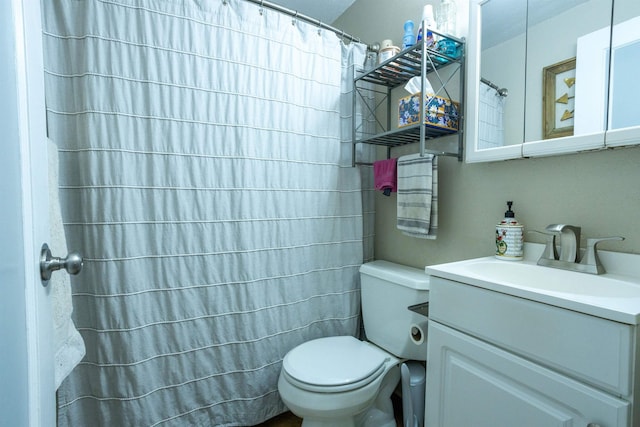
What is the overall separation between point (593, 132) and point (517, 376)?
735mm

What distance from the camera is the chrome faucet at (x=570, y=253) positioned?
90 centimetres

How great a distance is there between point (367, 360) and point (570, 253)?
32.9 inches

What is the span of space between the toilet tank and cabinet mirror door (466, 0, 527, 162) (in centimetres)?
58

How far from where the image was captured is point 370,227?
1.82 meters

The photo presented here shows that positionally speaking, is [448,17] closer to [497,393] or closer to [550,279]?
[550,279]

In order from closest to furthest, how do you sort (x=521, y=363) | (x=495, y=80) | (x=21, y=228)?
(x=21, y=228)
(x=521, y=363)
(x=495, y=80)

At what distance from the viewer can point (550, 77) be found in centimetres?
102

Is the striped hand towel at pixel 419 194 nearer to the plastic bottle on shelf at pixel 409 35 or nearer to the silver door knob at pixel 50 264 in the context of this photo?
the plastic bottle on shelf at pixel 409 35

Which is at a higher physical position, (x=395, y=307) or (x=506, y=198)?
(x=506, y=198)

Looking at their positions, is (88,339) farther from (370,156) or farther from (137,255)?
(370,156)

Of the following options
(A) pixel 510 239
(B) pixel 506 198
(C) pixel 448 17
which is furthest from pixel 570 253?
(C) pixel 448 17

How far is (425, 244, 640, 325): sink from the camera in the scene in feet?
2.03

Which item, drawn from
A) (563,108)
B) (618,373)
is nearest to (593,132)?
(563,108)

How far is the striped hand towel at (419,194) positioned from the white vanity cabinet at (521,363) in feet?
1.44
